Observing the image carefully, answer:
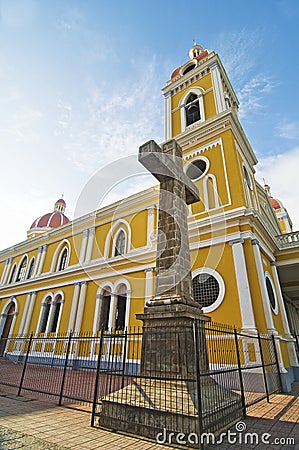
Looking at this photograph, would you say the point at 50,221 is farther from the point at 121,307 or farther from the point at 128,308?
the point at 128,308

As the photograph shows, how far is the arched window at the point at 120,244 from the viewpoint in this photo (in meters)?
15.8

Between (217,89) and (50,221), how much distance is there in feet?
79.7

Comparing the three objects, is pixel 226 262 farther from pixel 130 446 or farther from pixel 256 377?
pixel 130 446

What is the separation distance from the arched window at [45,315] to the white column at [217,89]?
56.4 ft

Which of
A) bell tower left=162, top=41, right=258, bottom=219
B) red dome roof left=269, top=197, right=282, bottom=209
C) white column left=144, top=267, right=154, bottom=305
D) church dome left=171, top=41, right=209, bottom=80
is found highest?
church dome left=171, top=41, right=209, bottom=80

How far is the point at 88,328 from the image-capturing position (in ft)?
47.7

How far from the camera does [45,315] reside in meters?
18.1

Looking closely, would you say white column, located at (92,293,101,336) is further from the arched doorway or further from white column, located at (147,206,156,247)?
the arched doorway

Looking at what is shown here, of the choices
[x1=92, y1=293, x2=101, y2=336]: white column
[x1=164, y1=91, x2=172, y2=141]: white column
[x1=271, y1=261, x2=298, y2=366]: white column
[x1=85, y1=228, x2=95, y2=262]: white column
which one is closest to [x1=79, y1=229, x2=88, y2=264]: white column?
[x1=85, y1=228, x2=95, y2=262]: white column

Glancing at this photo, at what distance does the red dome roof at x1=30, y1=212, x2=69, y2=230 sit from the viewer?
102 feet

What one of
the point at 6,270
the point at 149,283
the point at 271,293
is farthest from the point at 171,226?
the point at 6,270

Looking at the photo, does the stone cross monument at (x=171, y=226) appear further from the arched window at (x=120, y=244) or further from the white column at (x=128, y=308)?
the arched window at (x=120, y=244)

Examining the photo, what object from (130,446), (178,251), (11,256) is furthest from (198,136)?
(11,256)

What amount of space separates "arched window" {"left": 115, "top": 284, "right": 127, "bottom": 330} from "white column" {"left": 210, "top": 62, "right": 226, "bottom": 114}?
1168 cm
